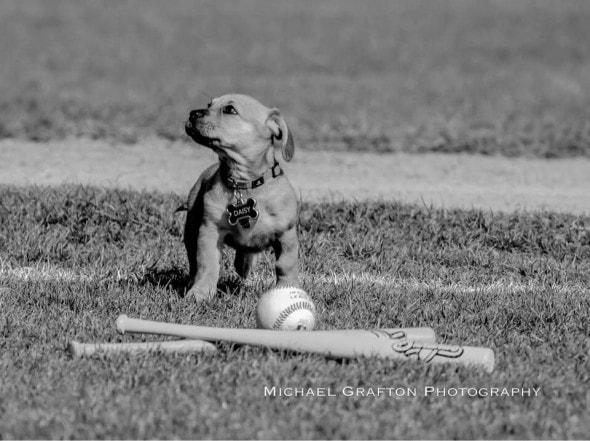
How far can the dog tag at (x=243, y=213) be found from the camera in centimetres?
545

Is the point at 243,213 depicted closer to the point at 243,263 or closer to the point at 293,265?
the point at 293,265

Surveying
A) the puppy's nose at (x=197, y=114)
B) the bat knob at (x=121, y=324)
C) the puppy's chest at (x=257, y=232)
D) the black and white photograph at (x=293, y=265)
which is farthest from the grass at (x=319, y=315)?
the puppy's nose at (x=197, y=114)

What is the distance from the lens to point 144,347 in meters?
4.64

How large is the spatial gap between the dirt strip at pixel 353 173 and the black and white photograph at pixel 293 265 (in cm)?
3

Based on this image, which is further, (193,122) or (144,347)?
(193,122)

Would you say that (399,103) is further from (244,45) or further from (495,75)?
(244,45)

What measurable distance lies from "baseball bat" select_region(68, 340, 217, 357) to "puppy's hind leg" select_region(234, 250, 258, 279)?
1.46 meters

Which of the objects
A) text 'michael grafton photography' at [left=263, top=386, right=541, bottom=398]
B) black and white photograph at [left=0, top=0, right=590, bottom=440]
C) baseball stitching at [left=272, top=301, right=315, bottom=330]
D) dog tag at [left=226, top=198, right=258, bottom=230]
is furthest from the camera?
dog tag at [left=226, top=198, right=258, bottom=230]

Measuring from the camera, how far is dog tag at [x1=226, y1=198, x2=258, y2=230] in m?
5.45

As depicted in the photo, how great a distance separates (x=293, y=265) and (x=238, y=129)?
0.77 metres
